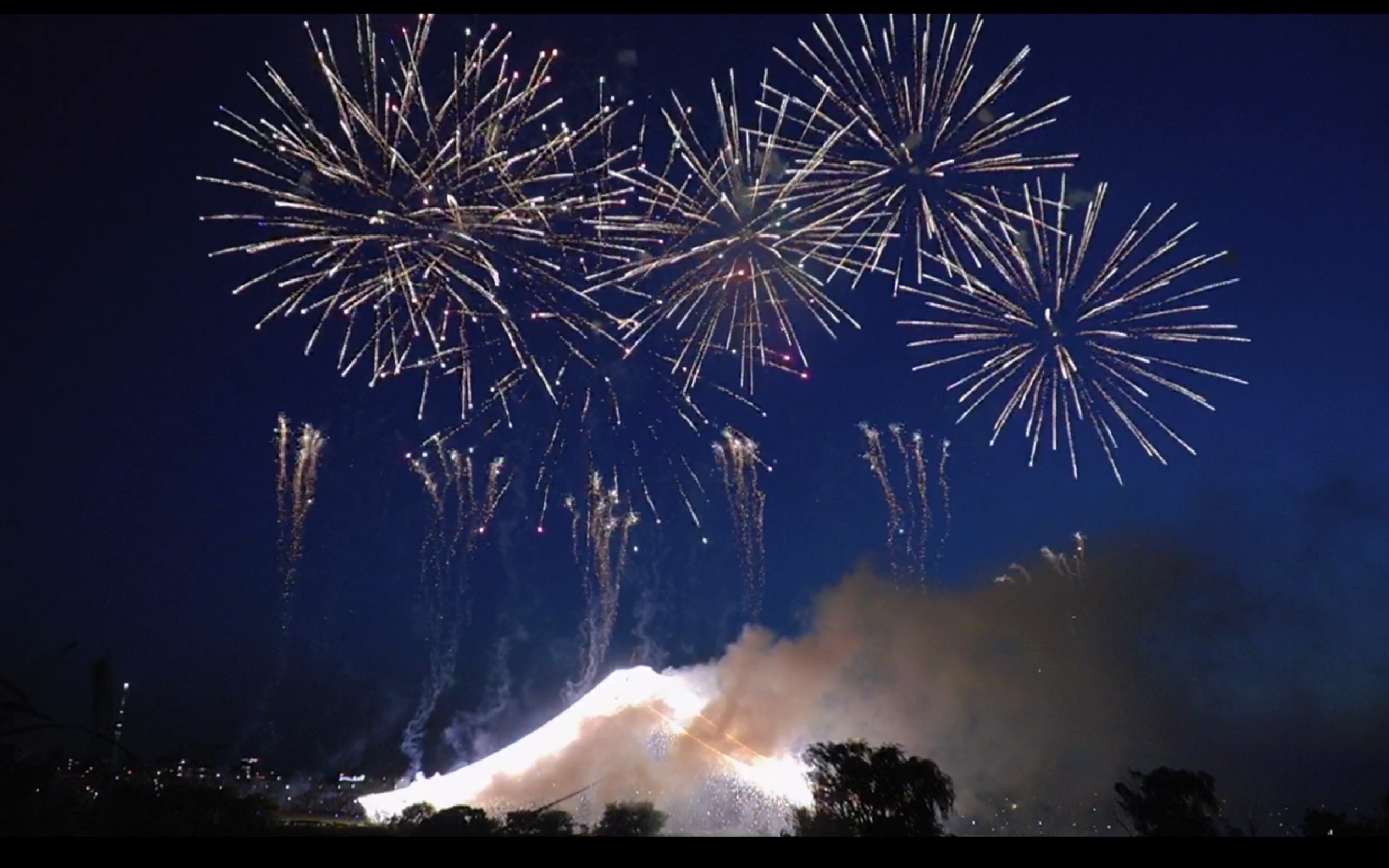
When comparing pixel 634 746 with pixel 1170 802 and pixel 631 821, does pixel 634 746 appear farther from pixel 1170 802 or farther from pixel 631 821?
pixel 1170 802

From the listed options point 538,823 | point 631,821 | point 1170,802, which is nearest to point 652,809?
point 631,821

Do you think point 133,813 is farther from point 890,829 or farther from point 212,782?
point 890,829

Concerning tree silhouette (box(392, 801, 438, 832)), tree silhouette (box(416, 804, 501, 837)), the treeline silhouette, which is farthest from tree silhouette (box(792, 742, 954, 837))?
tree silhouette (box(392, 801, 438, 832))

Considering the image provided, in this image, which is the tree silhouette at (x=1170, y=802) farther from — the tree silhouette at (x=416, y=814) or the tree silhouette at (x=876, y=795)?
the tree silhouette at (x=416, y=814)

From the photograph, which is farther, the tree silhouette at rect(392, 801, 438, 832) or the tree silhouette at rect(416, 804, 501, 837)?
the tree silhouette at rect(392, 801, 438, 832)

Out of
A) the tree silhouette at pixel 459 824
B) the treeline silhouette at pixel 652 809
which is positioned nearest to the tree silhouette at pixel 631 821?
the treeline silhouette at pixel 652 809

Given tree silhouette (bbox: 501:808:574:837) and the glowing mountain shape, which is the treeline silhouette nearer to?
tree silhouette (bbox: 501:808:574:837)
